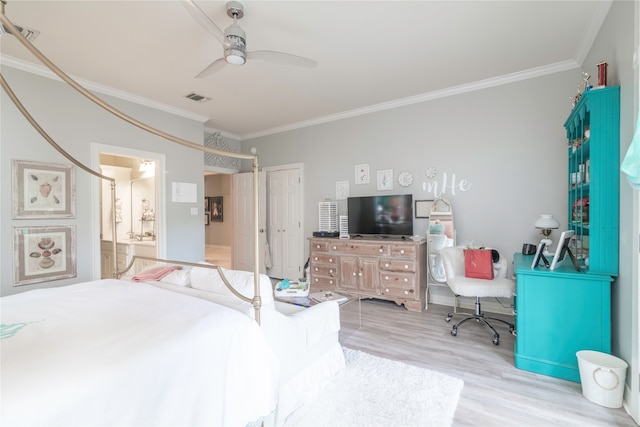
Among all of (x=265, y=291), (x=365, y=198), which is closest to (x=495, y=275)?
(x=365, y=198)

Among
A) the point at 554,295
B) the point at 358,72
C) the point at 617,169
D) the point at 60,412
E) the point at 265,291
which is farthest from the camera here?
the point at 358,72

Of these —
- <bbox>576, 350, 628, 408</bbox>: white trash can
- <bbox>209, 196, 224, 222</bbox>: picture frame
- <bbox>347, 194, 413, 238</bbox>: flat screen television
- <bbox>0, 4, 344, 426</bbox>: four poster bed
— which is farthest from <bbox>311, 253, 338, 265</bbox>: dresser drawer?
<bbox>209, 196, 224, 222</bbox>: picture frame

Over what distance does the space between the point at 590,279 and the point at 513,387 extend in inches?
37.3

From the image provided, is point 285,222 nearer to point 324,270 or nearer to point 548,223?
point 324,270

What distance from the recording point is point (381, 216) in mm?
4227

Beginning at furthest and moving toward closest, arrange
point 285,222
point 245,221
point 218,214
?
1. point 218,214
2. point 245,221
3. point 285,222

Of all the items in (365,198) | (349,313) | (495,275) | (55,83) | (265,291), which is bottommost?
(349,313)

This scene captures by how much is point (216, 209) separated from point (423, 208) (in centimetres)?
723

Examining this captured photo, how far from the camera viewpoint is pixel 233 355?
4.69ft

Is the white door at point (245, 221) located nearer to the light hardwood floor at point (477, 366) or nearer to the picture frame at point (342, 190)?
the picture frame at point (342, 190)

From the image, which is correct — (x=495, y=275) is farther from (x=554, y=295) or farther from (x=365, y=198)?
(x=365, y=198)

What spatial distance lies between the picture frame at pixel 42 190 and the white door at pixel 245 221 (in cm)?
267

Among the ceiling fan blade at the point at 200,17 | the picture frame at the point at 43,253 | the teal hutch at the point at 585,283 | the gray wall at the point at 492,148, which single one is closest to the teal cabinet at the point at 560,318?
the teal hutch at the point at 585,283

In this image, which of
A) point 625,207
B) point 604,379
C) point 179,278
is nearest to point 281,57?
point 179,278
